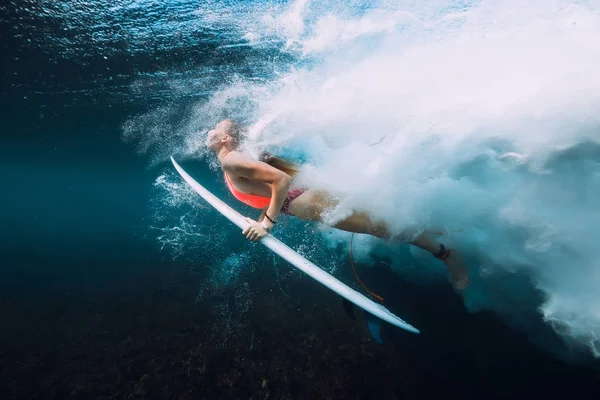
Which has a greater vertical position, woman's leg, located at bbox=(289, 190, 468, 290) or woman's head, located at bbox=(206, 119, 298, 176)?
woman's head, located at bbox=(206, 119, 298, 176)

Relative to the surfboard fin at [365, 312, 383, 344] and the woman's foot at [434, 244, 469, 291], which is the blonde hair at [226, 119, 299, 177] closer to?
the surfboard fin at [365, 312, 383, 344]

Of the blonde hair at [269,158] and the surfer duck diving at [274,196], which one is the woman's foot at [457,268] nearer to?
the surfer duck diving at [274,196]

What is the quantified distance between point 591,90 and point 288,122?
206 inches

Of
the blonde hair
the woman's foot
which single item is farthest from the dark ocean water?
the blonde hair

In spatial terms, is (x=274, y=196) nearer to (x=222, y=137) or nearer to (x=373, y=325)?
(x=222, y=137)

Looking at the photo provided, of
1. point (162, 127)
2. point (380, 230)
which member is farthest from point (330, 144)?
point (162, 127)

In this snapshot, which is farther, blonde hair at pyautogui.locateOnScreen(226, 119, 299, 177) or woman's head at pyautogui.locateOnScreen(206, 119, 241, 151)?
blonde hair at pyautogui.locateOnScreen(226, 119, 299, 177)

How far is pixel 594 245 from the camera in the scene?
328 cm

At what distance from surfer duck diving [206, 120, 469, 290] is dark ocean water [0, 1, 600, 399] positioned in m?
2.17

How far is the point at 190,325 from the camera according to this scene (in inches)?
315

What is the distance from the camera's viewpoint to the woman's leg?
12.9 feet

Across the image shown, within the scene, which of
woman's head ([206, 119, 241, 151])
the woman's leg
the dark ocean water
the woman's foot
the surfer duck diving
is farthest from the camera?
the dark ocean water

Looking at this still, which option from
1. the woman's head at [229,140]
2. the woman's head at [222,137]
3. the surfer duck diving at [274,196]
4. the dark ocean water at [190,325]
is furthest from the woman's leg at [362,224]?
the dark ocean water at [190,325]

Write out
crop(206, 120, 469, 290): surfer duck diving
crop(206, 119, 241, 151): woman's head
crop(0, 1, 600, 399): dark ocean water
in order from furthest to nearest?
crop(0, 1, 600, 399): dark ocean water → crop(206, 119, 241, 151): woman's head → crop(206, 120, 469, 290): surfer duck diving
